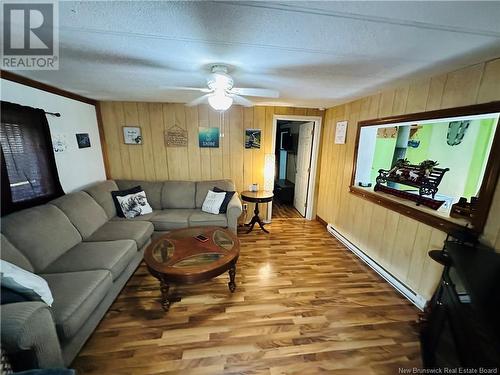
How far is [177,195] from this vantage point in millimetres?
3258

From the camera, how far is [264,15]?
0.99 metres

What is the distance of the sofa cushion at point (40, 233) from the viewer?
1603mm

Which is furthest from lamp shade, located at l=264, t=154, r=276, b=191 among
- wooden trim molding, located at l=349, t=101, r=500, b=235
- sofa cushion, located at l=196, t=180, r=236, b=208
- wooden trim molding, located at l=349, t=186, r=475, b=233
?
wooden trim molding, located at l=349, t=101, r=500, b=235

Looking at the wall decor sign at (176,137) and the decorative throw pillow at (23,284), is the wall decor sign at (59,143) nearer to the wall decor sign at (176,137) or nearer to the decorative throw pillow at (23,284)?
the wall decor sign at (176,137)

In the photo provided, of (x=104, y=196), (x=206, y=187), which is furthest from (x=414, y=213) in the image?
(x=104, y=196)

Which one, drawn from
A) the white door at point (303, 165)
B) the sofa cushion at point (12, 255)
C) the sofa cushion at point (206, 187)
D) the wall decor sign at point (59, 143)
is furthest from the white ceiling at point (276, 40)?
the white door at point (303, 165)

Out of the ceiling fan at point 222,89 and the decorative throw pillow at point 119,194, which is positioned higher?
the ceiling fan at point 222,89

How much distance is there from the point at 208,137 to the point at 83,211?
2089 mm

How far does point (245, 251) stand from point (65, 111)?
3095 mm

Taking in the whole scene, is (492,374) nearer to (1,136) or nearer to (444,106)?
(444,106)

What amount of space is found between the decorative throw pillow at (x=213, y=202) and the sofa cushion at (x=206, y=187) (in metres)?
0.15

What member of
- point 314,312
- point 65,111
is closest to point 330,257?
point 314,312

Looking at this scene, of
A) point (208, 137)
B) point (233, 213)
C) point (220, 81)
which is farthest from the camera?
point (208, 137)

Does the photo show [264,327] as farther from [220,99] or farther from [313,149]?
[313,149]
